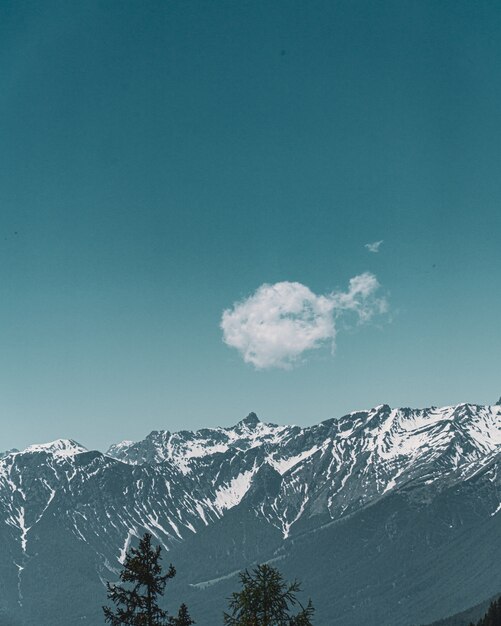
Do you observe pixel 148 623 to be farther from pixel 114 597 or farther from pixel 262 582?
pixel 262 582

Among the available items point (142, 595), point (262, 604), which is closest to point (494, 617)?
point (262, 604)

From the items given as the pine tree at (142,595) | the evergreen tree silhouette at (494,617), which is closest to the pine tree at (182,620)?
the pine tree at (142,595)

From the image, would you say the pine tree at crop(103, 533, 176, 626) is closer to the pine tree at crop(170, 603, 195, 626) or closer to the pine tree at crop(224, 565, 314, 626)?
the pine tree at crop(170, 603, 195, 626)

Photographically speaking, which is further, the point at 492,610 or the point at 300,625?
the point at 492,610

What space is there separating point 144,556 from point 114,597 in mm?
3003

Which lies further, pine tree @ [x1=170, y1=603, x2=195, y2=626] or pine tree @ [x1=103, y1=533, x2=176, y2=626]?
pine tree @ [x1=170, y1=603, x2=195, y2=626]

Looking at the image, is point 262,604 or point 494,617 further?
point 494,617

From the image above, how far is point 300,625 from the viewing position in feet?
121

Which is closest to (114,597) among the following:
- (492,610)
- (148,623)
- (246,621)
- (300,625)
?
(148,623)

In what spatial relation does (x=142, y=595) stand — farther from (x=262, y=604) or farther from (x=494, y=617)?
(x=494, y=617)

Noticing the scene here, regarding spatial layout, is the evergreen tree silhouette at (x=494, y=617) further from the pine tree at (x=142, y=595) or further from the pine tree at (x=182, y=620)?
the pine tree at (x=142, y=595)

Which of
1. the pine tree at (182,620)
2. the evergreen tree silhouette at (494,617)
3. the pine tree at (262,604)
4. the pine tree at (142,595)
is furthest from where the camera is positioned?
the evergreen tree silhouette at (494,617)

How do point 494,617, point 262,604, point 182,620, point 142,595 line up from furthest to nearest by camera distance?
point 494,617 < point 262,604 < point 182,620 < point 142,595

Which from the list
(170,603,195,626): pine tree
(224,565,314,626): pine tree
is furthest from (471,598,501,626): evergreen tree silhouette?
(170,603,195,626): pine tree
